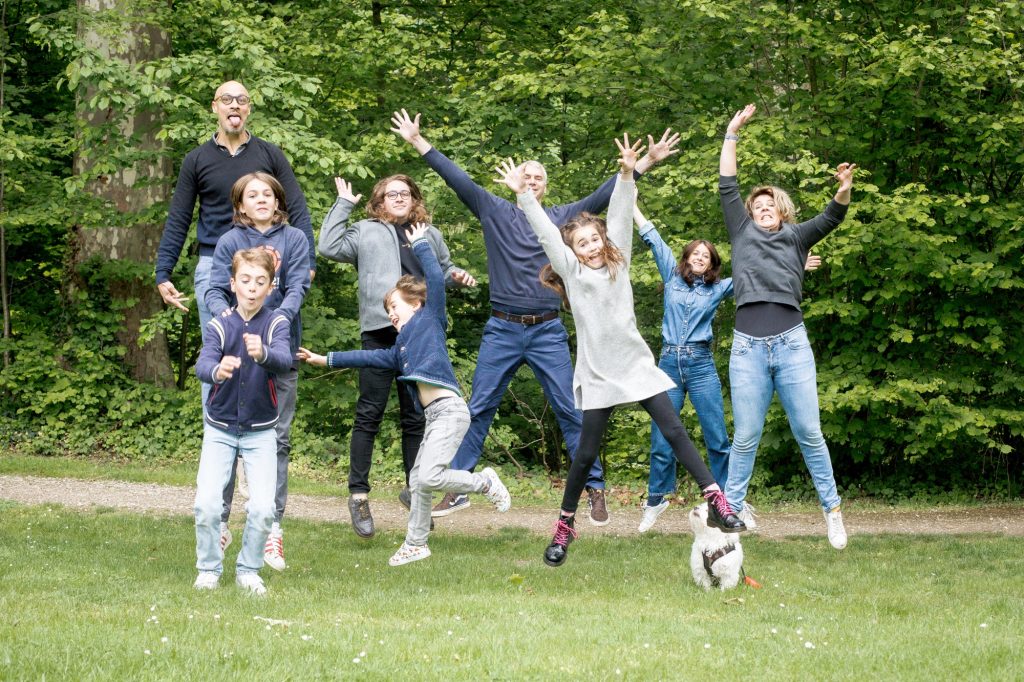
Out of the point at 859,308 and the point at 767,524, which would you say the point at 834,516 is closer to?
the point at 767,524

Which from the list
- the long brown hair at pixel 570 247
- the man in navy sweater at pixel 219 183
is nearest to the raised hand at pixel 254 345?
the man in navy sweater at pixel 219 183

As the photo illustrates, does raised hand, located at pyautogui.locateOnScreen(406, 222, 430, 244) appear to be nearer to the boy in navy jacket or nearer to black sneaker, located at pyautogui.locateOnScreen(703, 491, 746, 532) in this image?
the boy in navy jacket

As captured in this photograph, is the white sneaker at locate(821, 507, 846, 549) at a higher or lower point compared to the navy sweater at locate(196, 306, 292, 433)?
lower

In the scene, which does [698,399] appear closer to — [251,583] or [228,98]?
[251,583]

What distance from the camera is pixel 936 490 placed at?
1341 cm

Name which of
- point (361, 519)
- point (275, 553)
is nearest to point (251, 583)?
point (275, 553)

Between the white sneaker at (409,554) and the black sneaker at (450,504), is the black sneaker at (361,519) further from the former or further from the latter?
the white sneaker at (409,554)

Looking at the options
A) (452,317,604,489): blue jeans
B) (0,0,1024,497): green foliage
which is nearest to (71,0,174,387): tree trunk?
(0,0,1024,497): green foliage

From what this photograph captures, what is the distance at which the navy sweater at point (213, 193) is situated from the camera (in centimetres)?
676

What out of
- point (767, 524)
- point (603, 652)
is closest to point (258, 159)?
point (603, 652)

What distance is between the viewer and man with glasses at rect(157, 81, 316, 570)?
670 centimetres

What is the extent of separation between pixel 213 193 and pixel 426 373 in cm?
170

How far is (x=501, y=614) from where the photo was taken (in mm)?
5312

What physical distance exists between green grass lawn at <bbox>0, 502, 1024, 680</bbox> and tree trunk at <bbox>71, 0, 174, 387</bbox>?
306 inches
